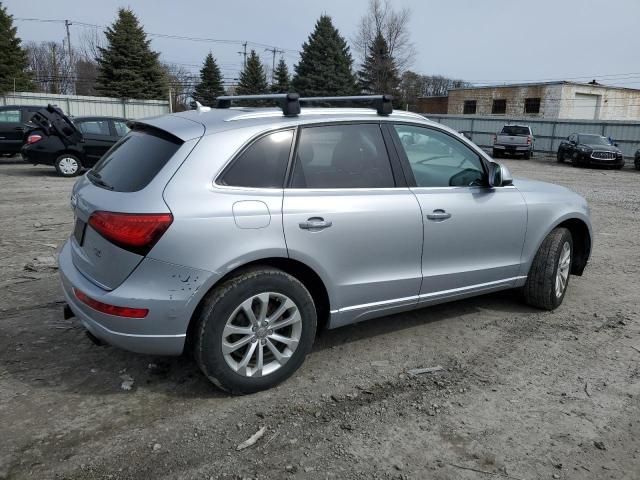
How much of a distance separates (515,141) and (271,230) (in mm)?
26580

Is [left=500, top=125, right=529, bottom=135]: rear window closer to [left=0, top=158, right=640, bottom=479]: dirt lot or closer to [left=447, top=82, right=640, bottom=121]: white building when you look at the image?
[left=447, top=82, right=640, bottom=121]: white building

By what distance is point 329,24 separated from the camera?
49.8m

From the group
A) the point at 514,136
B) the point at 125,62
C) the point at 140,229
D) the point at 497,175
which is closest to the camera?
the point at 140,229

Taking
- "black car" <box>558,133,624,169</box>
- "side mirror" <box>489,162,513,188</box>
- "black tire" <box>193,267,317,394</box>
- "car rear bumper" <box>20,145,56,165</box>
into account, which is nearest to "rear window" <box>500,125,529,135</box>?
"black car" <box>558,133,624,169</box>

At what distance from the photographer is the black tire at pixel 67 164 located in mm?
13422

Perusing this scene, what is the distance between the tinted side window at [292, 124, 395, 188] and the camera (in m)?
3.32

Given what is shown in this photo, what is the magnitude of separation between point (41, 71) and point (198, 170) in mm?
69069

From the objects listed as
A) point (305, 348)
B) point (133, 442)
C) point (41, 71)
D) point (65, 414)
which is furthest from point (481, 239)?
point (41, 71)

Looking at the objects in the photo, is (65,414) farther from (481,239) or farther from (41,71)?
(41,71)

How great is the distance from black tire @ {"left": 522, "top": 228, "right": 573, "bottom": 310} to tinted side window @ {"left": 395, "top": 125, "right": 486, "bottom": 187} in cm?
97

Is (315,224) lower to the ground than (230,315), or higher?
higher

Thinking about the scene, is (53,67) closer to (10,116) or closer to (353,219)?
(10,116)

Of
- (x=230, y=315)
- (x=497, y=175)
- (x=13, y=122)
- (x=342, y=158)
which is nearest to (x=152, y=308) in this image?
(x=230, y=315)

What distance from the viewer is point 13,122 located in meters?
14.9
